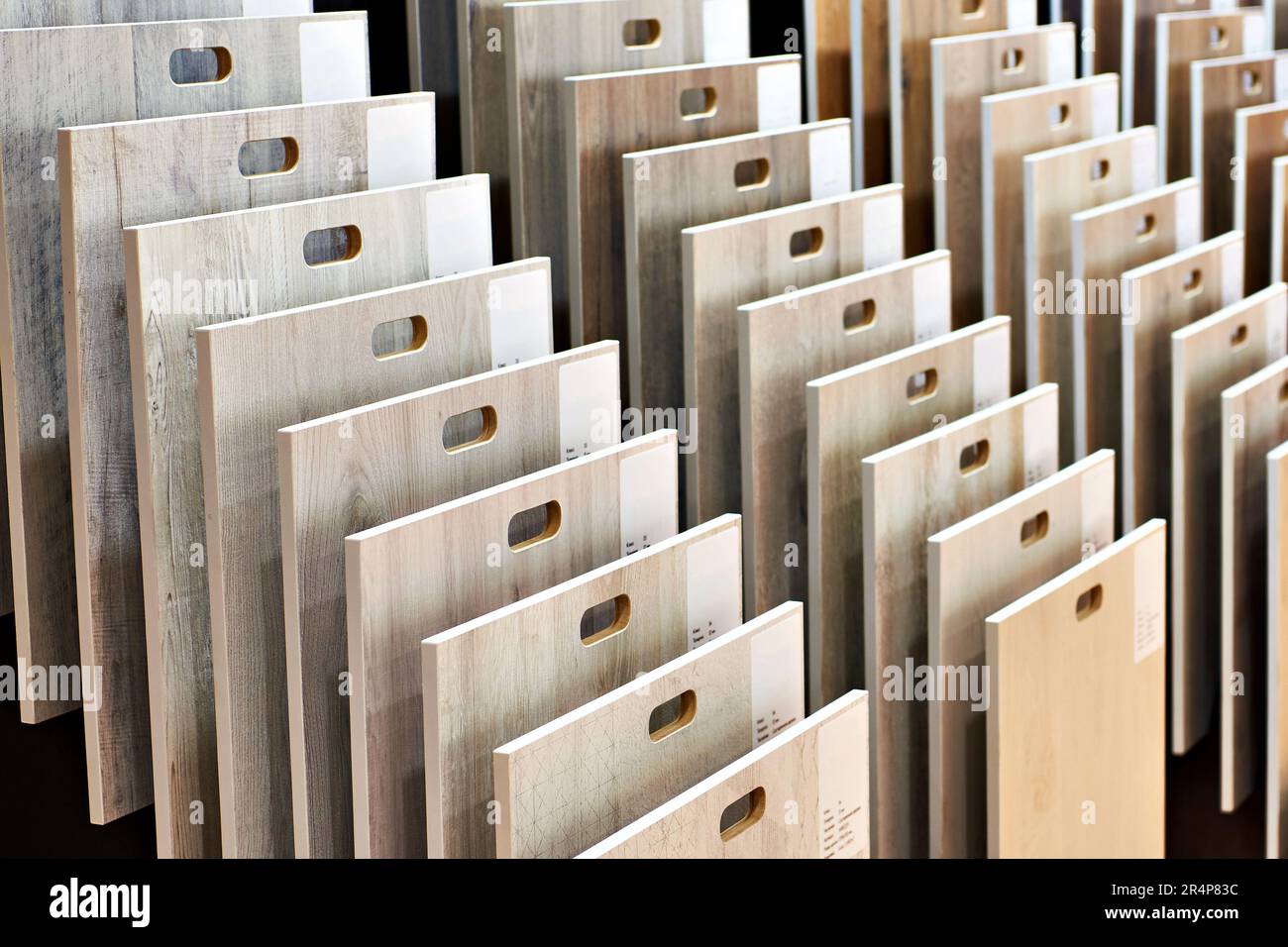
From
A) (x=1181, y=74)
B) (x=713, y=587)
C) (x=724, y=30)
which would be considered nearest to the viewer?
(x=713, y=587)

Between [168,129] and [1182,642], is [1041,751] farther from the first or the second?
[168,129]

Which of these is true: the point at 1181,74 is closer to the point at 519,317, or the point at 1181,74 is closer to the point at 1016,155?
the point at 1016,155

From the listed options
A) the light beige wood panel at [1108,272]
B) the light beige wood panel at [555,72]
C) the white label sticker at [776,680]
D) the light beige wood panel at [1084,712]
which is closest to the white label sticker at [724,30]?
the light beige wood panel at [555,72]

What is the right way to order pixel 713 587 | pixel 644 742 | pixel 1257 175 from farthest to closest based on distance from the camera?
pixel 1257 175
pixel 713 587
pixel 644 742

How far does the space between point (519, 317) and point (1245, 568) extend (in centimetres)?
65

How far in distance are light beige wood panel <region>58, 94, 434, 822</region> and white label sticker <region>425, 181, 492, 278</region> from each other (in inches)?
2.8

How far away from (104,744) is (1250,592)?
88 cm

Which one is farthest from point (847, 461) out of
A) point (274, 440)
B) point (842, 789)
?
point (274, 440)

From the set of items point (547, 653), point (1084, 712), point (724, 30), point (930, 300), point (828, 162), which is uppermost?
point (724, 30)

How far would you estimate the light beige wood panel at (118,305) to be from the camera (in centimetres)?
83

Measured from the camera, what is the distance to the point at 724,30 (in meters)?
1.32

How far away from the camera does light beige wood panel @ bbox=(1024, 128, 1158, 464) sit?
1.38 m
